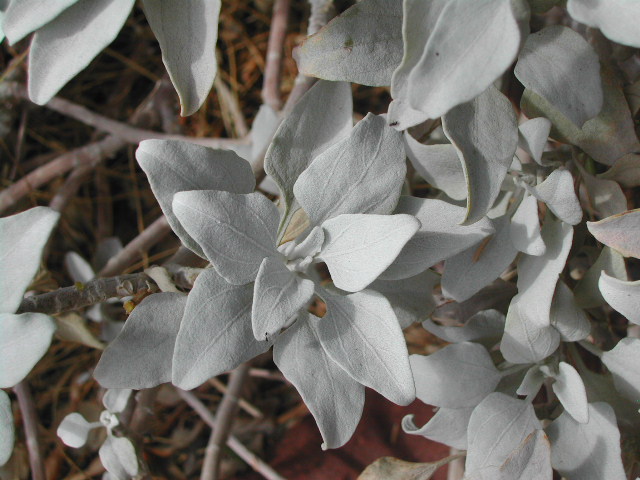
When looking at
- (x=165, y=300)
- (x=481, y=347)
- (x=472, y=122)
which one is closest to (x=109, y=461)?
(x=165, y=300)

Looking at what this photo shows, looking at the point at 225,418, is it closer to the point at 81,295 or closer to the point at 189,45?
the point at 81,295

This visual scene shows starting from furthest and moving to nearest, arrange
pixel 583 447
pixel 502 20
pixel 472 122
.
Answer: pixel 583 447
pixel 472 122
pixel 502 20

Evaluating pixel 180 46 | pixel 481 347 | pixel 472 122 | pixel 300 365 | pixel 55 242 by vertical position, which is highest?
pixel 180 46

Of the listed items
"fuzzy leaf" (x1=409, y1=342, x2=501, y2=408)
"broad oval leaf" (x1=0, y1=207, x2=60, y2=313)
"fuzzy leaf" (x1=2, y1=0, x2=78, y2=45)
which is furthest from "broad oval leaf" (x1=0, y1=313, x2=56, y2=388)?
"fuzzy leaf" (x1=409, y1=342, x2=501, y2=408)

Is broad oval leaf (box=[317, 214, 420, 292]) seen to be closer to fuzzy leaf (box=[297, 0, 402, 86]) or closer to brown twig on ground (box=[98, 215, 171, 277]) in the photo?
fuzzy leaf (box=[297, 0, 402, 86])

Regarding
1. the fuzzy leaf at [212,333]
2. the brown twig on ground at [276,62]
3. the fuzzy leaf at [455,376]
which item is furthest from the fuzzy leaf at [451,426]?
the brown twig on ground at [276,62]

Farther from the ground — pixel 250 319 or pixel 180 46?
pixel 180 46

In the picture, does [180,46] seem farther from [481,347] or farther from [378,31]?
[481,347]
